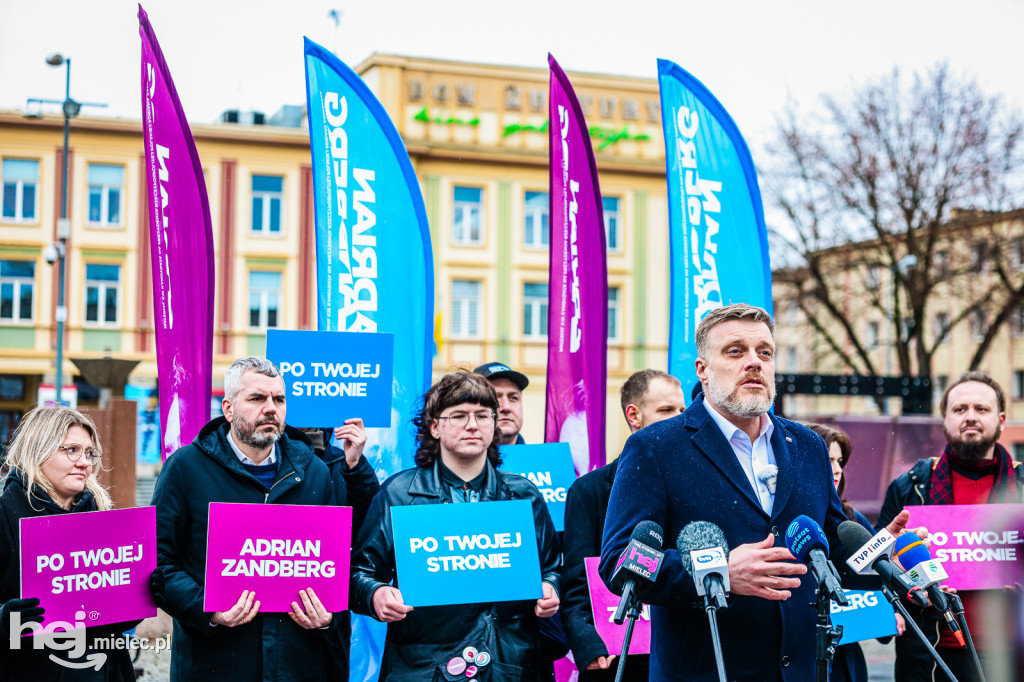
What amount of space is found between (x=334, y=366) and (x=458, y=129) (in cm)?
3229

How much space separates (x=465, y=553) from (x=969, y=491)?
9.24 feet

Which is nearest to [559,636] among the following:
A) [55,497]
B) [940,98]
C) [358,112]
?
[55,497]

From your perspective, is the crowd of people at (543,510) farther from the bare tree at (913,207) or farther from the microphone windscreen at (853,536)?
the bare tree at (913,207)

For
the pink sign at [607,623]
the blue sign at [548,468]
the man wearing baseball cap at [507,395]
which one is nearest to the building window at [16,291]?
the blue sign at [548,468]

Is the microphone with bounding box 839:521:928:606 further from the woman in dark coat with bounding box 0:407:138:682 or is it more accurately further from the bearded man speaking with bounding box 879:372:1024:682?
the woman in dark coat with bounding box 0:407:138:682

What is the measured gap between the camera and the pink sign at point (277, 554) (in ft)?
14.3

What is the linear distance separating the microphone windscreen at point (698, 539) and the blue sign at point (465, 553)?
1.35 m

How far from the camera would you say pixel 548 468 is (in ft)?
22.3

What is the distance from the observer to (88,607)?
4.34m

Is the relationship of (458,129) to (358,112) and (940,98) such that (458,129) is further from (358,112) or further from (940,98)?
(358,112)

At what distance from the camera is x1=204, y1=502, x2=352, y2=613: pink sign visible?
171 inches

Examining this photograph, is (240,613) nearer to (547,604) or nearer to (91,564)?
(91,564)

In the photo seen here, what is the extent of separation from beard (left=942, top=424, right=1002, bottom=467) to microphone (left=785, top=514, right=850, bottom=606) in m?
2.78

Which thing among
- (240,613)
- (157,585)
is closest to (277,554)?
(240,613)
